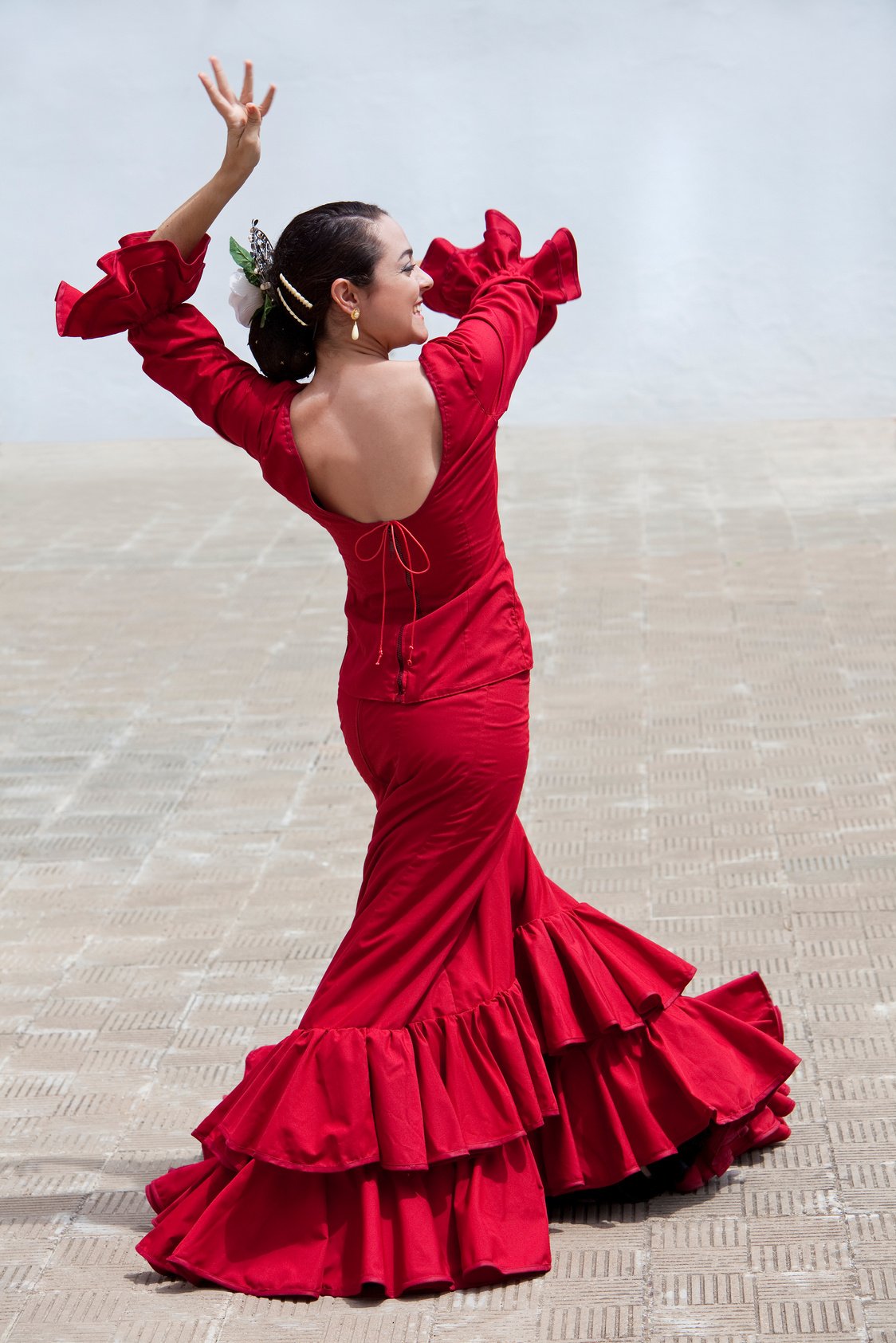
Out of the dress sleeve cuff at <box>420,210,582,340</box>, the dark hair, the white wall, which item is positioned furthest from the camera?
the white wall

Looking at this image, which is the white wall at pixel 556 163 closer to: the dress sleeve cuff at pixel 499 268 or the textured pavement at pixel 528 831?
the textured pavement at pixel 528 831

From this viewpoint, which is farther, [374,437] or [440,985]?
[440,985]

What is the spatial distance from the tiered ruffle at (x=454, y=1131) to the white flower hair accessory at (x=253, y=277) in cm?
103

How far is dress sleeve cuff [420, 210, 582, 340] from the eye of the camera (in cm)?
262

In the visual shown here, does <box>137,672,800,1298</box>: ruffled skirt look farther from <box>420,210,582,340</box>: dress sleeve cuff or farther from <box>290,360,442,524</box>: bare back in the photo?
<box>420,210,582,340</box>: dress sleeve cuff

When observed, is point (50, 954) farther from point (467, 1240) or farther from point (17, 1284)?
point (467, 1240)

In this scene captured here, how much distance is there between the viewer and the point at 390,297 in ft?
7.88

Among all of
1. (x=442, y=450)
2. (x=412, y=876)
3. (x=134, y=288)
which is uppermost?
(x=134, y=288)

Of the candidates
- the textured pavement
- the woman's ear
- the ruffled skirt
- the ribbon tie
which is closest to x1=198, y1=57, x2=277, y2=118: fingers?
the woman's ear

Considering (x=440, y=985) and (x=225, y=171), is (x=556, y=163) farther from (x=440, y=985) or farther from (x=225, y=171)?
(x=440, y=985)

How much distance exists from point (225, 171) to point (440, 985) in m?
1.22

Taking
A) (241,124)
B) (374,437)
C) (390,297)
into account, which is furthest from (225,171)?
(374,437)

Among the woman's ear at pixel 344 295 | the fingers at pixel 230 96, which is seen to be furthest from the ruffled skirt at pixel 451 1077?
the fingers at pixel 230 96

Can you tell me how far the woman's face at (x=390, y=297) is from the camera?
2.40 m
